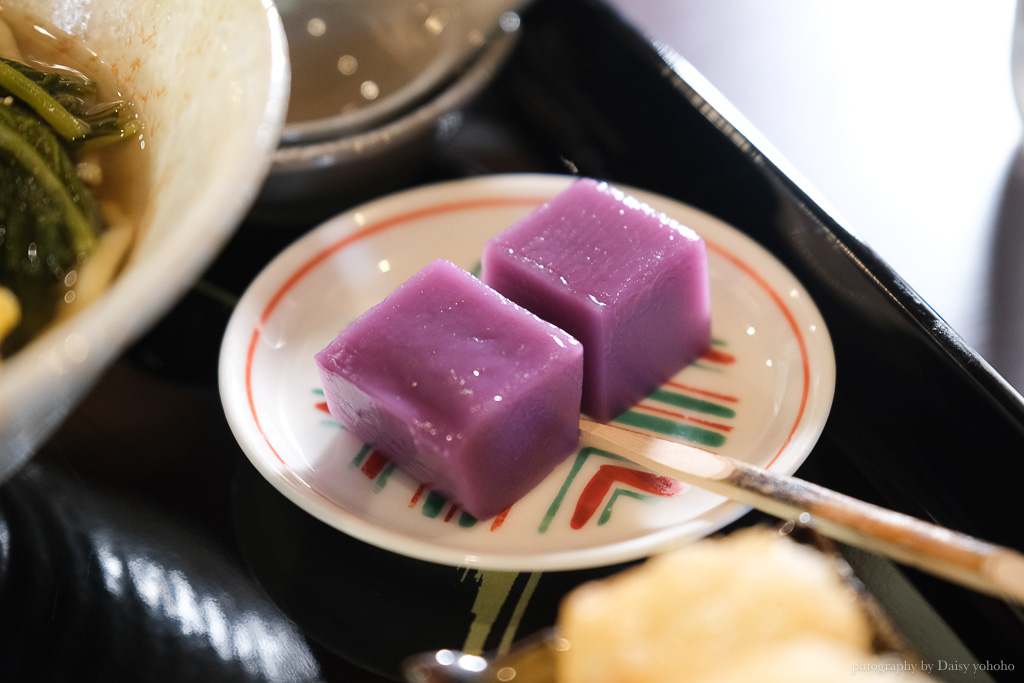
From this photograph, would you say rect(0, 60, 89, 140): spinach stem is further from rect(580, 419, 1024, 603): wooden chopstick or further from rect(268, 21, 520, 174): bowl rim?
rect(580, 419, 1024, 603): wooden chopstick

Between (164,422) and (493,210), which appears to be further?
(493,210)

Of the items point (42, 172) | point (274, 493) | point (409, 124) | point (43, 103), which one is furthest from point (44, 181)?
point (409, 124)

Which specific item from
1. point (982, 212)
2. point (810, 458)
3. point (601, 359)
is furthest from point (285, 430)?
point (982, 212)

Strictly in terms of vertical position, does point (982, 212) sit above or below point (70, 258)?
above

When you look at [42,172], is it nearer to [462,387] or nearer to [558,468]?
[462,387]

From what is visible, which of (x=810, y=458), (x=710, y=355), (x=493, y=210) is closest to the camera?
(x=810, y=458)

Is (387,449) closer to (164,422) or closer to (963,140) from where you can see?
(164,422)

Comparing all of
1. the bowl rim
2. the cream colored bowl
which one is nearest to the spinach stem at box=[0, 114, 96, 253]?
the cream colored bowl
